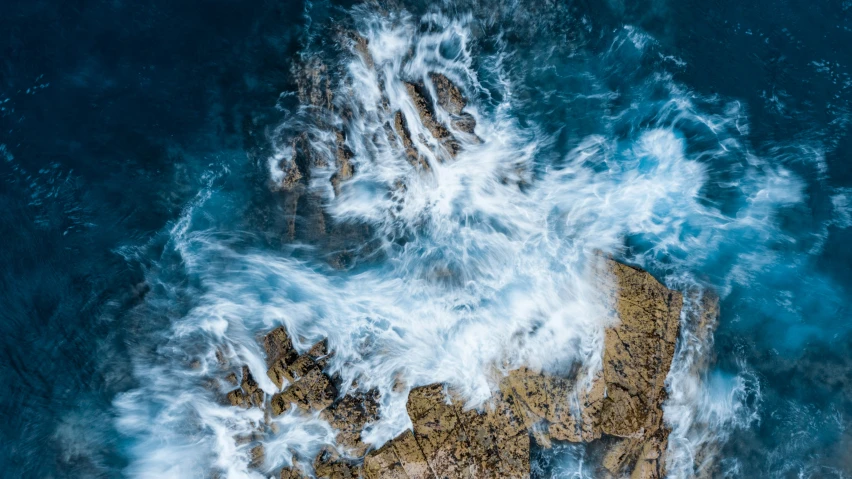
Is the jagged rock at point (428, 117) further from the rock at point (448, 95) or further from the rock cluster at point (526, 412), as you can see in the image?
the rock cluster at point (526, 412)

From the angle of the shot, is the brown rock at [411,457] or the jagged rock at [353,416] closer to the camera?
the brown rock at [411,457]

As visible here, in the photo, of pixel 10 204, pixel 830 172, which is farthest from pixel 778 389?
pixel 10 204

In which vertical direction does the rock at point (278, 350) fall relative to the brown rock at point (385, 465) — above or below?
above

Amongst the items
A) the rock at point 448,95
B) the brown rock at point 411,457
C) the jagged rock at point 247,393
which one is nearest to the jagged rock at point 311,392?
the jagged rock at point 247,393

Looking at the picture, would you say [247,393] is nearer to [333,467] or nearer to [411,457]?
[333,467]

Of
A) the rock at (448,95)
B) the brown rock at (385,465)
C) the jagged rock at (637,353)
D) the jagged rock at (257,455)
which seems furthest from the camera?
the jagged rock at (257,455)

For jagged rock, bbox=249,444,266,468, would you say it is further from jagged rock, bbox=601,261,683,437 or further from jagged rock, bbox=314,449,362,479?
jagged rock, bbox=601,261,683,437
